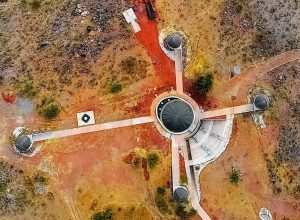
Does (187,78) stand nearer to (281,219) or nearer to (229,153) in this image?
(229,153)

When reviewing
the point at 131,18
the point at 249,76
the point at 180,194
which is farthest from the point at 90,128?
the point at 249,76

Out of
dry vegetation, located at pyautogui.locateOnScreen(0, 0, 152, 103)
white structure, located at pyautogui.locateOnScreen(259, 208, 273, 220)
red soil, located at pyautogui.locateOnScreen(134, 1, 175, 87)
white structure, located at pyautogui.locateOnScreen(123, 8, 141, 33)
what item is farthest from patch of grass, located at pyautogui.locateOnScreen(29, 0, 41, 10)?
white structure, located at pyautogui.locateOnScreen(259, 208, 273, 220)

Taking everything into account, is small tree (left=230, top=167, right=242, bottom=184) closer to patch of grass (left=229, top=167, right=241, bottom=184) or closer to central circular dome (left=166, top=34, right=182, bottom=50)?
patch of grass (left=229, top=167, right=241, bottom=184)

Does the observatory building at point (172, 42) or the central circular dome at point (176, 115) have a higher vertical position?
the observatory building at point (172, 42)

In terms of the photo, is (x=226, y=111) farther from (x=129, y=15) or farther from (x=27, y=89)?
(x=27, y=89)

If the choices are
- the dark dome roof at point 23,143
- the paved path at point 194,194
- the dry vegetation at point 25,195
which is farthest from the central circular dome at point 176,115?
the dark dome roof at point 23,143

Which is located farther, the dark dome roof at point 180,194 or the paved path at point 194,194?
the paved path at point 194,194

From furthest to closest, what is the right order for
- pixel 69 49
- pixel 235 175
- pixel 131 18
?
1. pixel 131 18
2. pixel 69 49
3. pixel 235 175

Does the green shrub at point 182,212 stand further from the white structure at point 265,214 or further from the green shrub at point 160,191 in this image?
the white structure at point 265,214
